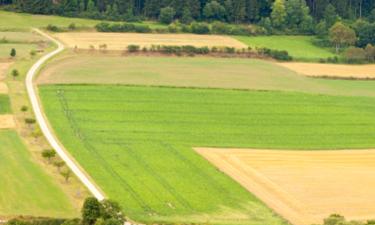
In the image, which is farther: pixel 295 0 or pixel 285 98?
pixel 295 0

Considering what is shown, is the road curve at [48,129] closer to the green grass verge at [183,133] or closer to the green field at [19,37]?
the green grass verge at [183,133]

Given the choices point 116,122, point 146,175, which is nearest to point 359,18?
point 116,122

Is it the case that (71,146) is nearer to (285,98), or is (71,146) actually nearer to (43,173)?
(43,173)

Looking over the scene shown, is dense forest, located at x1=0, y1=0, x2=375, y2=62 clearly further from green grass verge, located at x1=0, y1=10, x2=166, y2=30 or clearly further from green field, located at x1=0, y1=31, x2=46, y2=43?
green field, located at x1=0, y1=31, x2=46, y2=43

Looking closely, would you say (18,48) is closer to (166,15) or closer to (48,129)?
(166,15)

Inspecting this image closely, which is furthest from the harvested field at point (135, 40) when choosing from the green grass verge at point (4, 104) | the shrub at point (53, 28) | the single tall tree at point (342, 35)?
A: the green grass verge at point (4, 104)
